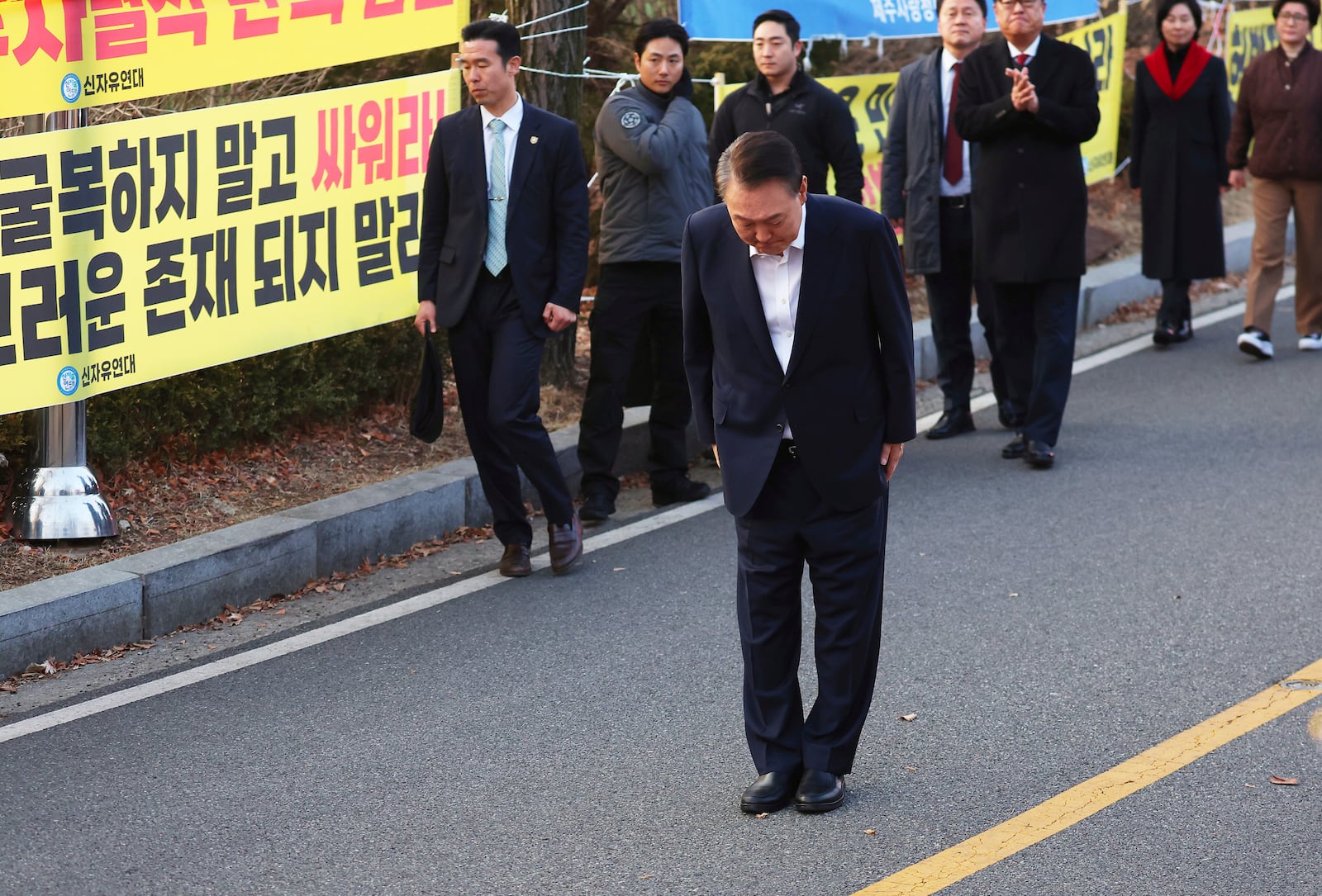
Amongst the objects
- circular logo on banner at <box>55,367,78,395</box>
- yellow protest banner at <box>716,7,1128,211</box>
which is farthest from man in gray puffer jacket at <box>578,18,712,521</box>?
yellow protest banner at <box>716,7,1128,211</box>

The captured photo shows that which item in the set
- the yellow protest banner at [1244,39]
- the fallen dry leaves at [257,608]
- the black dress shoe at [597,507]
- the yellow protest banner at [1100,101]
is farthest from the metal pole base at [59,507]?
the yellow protest banner at [1244,39]

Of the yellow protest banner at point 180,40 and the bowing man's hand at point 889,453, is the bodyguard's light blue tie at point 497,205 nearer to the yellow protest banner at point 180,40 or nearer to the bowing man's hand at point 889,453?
the yellow protest banner at point 180,40

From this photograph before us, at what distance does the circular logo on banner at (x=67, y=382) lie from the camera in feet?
19.7

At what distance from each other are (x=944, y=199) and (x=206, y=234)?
357cm

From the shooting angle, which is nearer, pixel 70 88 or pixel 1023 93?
pixel 70 88

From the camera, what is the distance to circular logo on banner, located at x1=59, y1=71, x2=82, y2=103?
19.3 ft

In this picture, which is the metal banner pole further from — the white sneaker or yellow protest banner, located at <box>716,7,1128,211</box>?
the white sneaker

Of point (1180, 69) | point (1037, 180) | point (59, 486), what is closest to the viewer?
point (59, 486)

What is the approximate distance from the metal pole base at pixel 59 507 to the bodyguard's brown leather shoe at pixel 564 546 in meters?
1.58

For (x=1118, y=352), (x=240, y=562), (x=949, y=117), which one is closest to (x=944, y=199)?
(x=949, y=117)

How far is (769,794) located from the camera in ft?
14.3

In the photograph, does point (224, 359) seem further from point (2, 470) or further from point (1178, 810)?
point (1178, 810)

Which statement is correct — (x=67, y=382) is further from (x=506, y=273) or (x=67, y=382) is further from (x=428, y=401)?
(x=506, y=273)

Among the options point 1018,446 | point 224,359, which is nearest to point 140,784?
point 224,359
